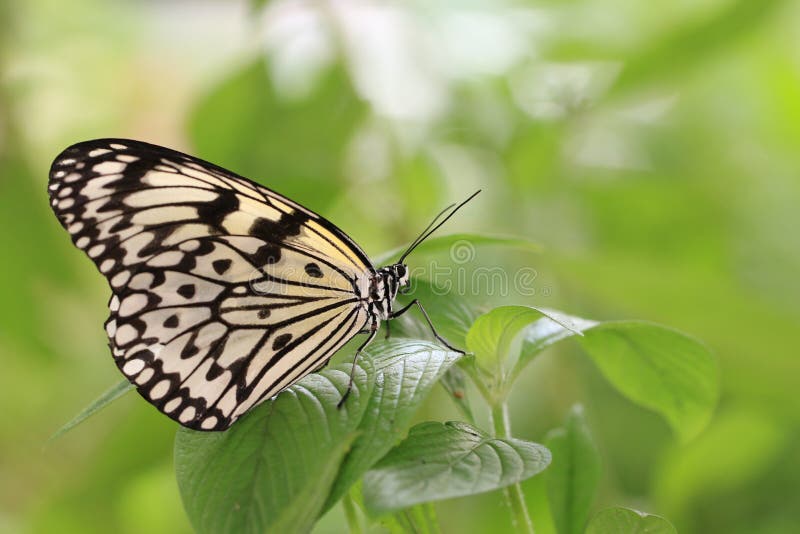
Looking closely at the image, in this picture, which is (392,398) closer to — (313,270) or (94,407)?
(94,407)

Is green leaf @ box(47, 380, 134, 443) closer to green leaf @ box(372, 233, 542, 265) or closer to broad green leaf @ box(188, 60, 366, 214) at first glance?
green leaf @ box(372, 233, 542, 265)

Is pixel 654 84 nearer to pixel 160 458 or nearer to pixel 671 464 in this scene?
pixel 671 464

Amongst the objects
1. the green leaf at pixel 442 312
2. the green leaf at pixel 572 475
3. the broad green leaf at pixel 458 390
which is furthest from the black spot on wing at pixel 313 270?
the green leaf at pixel 572 475

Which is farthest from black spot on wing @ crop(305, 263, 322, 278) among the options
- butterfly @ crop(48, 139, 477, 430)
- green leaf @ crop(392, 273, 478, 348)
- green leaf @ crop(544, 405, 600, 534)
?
green leaf @ crop(544, 405, 600, 534)

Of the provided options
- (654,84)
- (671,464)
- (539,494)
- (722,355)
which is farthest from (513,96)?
(539,494)

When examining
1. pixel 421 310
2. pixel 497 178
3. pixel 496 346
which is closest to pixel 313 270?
pixel 421 310

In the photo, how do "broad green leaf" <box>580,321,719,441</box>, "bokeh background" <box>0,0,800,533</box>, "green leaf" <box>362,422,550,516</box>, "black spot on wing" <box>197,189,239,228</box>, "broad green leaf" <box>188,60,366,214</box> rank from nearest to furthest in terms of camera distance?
"green leaf" <box>362,422,550,516</box>, "broad green leaf" <box>580,321,719,441</box>, "black spot on wing" <box>197,189,239,228</box>, "bokeh background" <box>0,0,800,533</box>, "broad green leaf" <box>188,60,366,214</box>
